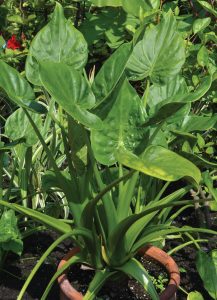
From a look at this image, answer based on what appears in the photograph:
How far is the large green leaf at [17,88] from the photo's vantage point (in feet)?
4.61

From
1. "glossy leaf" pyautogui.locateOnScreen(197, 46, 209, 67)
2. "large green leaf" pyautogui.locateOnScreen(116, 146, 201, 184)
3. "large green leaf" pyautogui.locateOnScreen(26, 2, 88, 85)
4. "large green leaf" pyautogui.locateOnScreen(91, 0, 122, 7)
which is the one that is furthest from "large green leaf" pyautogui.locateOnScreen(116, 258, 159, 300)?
"large green leaf" pyautogui.locateOnScreen(91, 0, 122, 7)

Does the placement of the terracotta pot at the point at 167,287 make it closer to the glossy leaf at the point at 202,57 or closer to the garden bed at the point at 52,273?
the garden bed at the point at 52,273

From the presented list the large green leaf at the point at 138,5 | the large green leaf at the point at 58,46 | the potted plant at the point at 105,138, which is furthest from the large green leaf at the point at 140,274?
the large green leaf at the point at 138,5

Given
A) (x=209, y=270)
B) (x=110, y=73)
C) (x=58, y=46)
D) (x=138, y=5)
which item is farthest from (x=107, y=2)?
(x=209, y=270)

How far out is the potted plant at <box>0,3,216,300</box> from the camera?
141cm

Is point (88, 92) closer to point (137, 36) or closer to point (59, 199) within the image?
point (137, 36)

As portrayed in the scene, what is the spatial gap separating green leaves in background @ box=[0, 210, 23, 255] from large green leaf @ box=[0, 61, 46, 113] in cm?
37

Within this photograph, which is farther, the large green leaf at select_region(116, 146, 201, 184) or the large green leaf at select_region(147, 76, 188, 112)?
the large green leaf at select_region(147, 76, 188, 112)

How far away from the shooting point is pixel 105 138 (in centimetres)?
145

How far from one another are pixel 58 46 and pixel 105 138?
301 millimetres

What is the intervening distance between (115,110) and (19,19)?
1.44 m

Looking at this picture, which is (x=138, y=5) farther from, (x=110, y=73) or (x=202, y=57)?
(x=110, y=73)

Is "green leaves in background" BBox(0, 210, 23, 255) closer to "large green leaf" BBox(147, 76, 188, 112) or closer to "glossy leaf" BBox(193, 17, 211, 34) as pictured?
"large green leaf" BBox(147, 76, 188, 112)

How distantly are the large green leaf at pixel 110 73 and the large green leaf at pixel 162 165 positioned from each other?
0.82ft
